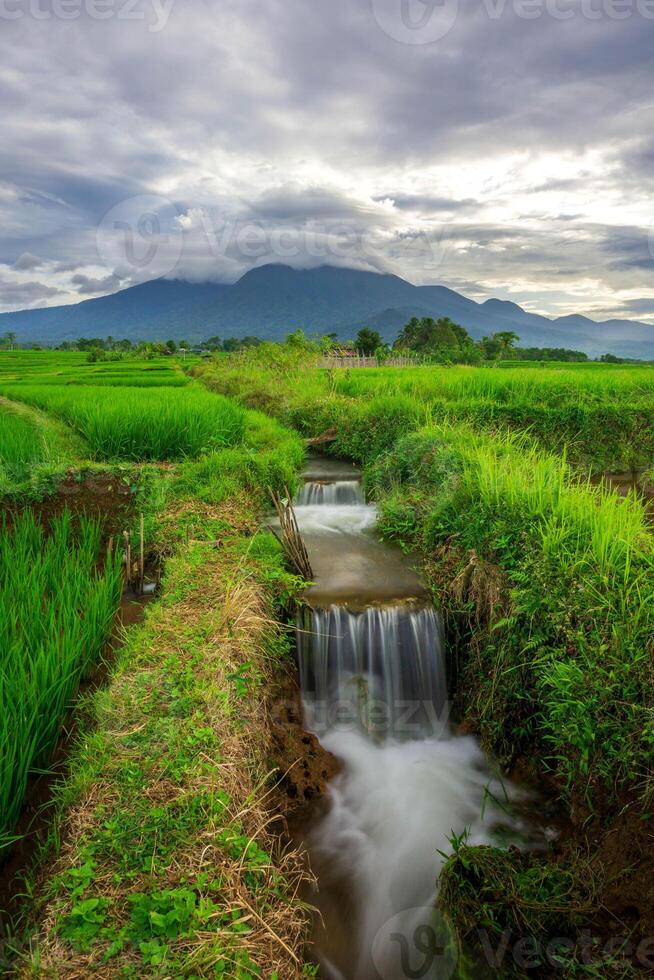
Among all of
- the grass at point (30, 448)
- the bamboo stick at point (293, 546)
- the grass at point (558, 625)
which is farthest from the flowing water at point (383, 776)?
the grass at point (30, 448)

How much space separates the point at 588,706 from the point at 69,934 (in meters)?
2.65

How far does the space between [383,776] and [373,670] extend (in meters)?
0.82

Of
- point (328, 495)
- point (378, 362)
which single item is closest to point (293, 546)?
point (328, 495)

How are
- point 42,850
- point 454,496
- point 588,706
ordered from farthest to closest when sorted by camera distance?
point 454,496, point 588,706, point 42,850

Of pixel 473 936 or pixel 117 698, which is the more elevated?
pixel 117 698

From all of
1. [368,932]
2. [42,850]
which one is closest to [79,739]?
[42,850]

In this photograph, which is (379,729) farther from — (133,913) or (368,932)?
(133,913)

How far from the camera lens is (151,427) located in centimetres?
834

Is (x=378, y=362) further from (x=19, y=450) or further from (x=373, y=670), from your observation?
(x=373, y=670)

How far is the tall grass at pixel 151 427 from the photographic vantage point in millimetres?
8086

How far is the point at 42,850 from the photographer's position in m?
2.41

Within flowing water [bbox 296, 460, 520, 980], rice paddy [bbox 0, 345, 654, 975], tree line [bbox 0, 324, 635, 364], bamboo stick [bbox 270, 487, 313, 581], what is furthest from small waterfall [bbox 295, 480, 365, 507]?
tree line [bbox 0, 324, 635, 364]

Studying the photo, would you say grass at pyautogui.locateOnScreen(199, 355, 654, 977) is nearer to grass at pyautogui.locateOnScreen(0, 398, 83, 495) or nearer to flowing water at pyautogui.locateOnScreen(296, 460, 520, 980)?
flowing water at pyautogui.locateOnScreen(296, 460, 520, 980)

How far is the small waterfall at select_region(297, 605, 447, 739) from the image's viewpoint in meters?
4.41
